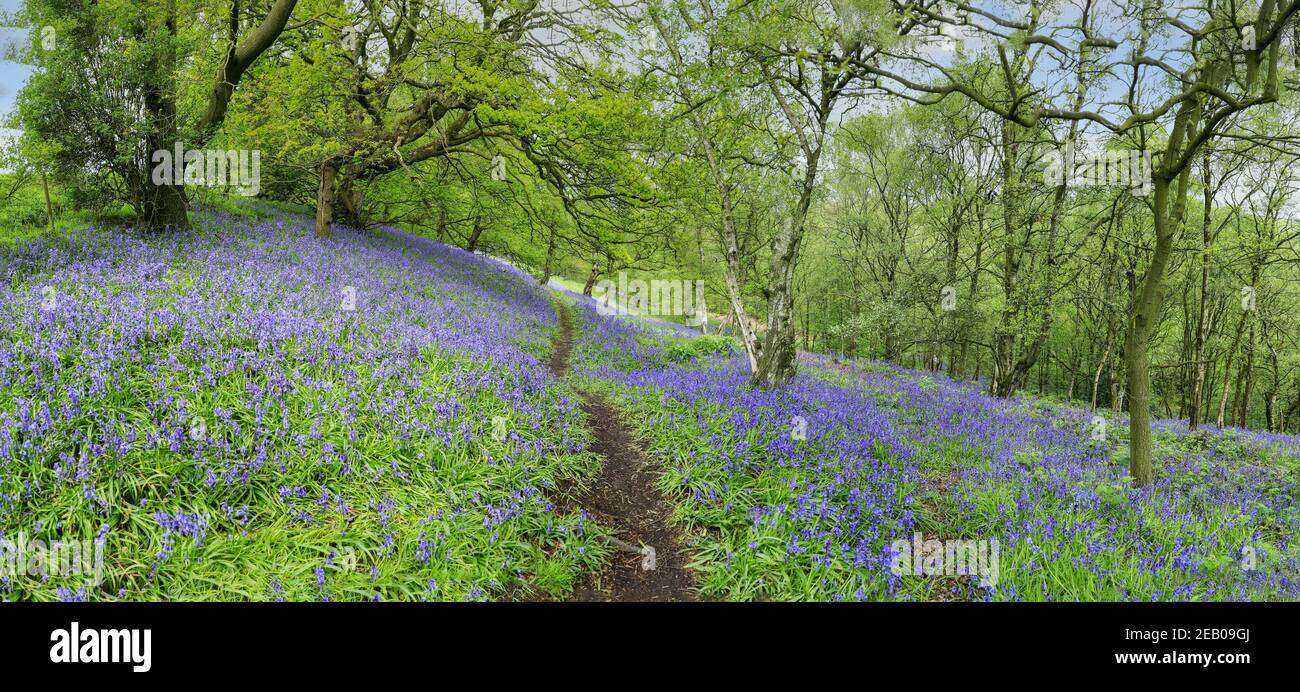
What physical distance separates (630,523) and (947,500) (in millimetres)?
3488

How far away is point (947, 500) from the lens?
5.62 m

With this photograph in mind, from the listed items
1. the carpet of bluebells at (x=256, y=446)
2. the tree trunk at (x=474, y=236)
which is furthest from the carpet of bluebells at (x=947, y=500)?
the tree trunk at (x=474, y=236)

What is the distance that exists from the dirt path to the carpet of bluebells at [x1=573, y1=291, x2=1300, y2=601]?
0.83 feet

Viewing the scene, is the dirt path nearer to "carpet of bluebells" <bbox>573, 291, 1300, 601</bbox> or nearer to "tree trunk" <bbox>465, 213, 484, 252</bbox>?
"carpet of bluebells" <bbox>573, 291, 1300, 601</bbox>

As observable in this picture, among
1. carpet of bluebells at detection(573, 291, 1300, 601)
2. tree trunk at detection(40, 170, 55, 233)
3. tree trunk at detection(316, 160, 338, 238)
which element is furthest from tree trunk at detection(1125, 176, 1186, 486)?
tree trunk at detection(316, 160, 338, 238)

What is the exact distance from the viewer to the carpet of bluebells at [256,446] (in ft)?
11.5

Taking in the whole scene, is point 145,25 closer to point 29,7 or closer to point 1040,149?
point 29,7

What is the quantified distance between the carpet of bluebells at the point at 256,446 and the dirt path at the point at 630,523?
0.27m

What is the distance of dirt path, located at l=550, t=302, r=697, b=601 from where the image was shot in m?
4.51

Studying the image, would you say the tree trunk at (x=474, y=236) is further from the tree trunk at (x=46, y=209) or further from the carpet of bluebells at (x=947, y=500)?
the carpet of bluebells at (x=947, y=500)

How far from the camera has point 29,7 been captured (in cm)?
833

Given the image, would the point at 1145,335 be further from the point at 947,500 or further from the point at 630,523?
the point at 630,523
